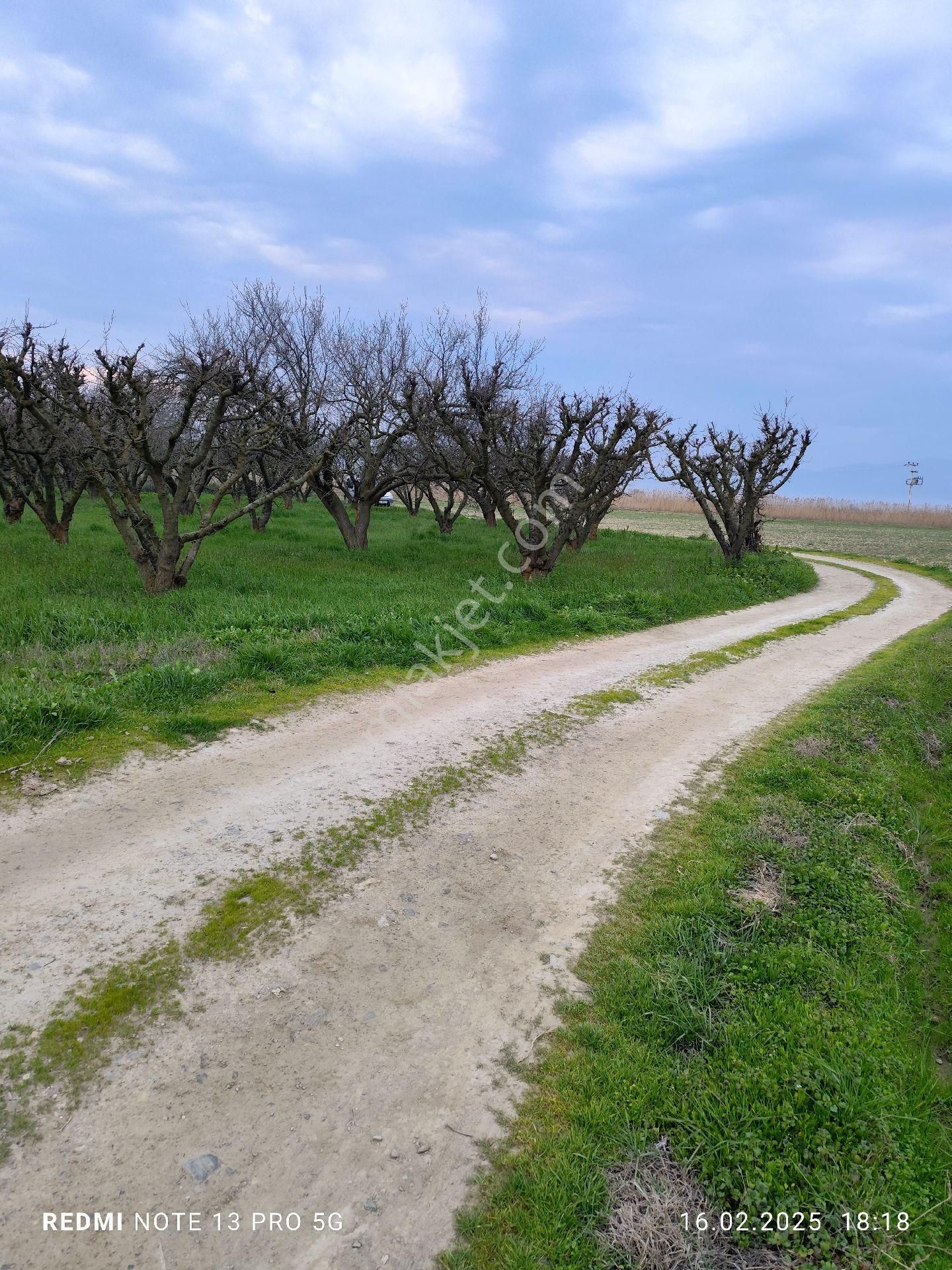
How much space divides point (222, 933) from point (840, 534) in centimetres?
5930

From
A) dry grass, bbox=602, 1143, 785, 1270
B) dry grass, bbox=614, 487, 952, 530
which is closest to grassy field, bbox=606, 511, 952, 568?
dry grass, bbox=614, 487, 952, 530

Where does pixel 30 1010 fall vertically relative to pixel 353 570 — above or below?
below

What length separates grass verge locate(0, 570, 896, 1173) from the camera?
2.82 meters

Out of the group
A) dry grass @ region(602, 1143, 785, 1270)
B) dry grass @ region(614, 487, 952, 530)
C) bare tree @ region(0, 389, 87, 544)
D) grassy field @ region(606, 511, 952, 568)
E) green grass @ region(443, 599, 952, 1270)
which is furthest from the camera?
dry grass @ region(614, 487, 952, 530)

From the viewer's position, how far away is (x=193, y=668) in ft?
23.6

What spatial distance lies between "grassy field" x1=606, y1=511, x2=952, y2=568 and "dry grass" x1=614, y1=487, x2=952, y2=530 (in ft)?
8.43

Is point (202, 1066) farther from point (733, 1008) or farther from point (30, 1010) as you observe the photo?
point (733, 1008)

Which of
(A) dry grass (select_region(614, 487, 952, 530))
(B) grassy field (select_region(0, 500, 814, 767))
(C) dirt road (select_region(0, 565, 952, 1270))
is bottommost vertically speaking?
(C) dirt road (select_region(0, 565, 952, 1270))

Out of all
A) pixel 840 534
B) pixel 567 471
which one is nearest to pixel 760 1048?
pixel 567 471

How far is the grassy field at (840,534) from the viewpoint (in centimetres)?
3881

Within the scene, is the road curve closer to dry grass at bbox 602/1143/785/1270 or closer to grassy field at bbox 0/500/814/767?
grassy field at bbox 0/500/814/767

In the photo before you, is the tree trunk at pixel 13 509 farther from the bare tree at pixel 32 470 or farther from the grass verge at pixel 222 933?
the grass verge at pixel 222 933

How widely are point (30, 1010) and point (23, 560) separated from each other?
14395mm

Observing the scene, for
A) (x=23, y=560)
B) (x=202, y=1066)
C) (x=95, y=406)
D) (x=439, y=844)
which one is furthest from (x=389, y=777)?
(x=95, y=406)
